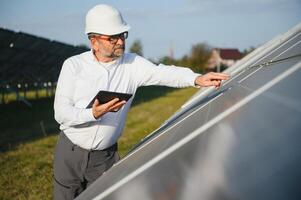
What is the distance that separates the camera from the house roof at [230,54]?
9292 centimetres

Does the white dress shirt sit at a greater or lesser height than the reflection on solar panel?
lesser

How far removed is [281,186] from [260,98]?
0.61 metres

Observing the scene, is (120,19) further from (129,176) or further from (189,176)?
(189,176)

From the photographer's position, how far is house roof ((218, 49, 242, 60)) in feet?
305

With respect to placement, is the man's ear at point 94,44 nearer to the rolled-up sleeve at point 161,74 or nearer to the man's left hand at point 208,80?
the rolled-up sleeve at point 161,74

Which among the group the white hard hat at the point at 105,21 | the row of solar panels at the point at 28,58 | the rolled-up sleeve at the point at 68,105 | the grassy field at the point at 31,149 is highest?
the white hard hat at the point at 105,21

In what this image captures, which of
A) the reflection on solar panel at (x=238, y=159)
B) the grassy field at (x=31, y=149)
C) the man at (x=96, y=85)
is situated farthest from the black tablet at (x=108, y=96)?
the grassy field at (x=31, y=149)

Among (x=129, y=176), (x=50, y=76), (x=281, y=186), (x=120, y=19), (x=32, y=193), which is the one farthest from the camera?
(x=50, y=76)

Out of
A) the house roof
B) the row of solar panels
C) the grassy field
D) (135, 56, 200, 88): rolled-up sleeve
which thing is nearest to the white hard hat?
(135, 56, 200, 88): rolled-up sleeve

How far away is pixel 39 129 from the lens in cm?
1151

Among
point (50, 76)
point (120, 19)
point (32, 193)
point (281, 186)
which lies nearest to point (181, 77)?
point (120, 19)

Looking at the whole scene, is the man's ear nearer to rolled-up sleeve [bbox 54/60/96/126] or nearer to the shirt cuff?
rolled-up sleeve [bbox 54/60/96/126]

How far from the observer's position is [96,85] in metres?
2.99

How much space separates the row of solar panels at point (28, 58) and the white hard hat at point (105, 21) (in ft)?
40.1
